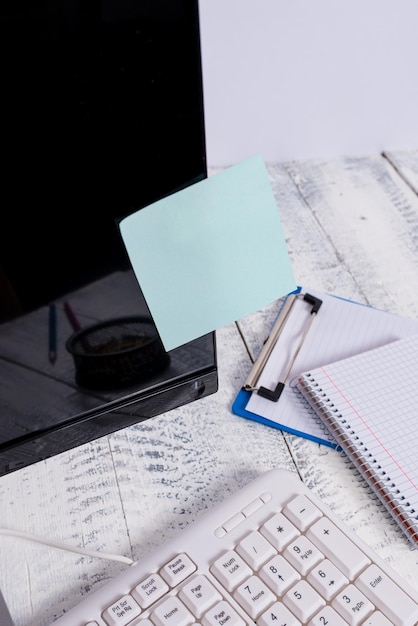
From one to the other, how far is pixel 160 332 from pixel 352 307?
10.7 inches

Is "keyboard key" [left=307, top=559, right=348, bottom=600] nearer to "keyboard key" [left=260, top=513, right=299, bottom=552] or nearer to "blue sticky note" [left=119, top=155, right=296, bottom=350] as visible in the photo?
"keyboard key" [left=260, top=513, right=299, bottom=552]

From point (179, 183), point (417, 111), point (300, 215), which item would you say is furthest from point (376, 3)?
point (179, 183)

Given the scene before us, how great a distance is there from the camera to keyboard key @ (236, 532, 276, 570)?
42cm

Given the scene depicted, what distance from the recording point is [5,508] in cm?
49

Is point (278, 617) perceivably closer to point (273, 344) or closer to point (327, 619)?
point (327, 619)

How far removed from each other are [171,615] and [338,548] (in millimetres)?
117

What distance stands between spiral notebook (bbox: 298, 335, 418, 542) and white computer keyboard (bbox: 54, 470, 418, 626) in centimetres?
7

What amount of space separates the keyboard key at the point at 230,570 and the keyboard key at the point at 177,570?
2 centimetres

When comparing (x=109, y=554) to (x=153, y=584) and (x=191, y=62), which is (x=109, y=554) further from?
(x=191, y=62)

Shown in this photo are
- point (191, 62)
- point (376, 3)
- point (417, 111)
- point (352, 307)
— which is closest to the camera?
point (191, 62)

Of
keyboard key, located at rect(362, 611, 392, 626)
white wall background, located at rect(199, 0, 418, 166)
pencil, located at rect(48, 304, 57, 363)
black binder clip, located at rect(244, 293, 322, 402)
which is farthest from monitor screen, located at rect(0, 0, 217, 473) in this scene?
white wall background, located at rect(199, 0, 418, 166)

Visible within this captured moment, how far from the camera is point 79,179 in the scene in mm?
364

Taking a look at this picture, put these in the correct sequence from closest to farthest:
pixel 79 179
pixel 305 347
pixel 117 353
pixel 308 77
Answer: pixel 79 179 < pixel 117 353 < pixel 305 347 < pixel 308 77

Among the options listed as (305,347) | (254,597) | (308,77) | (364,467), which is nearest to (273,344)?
(305,347)
